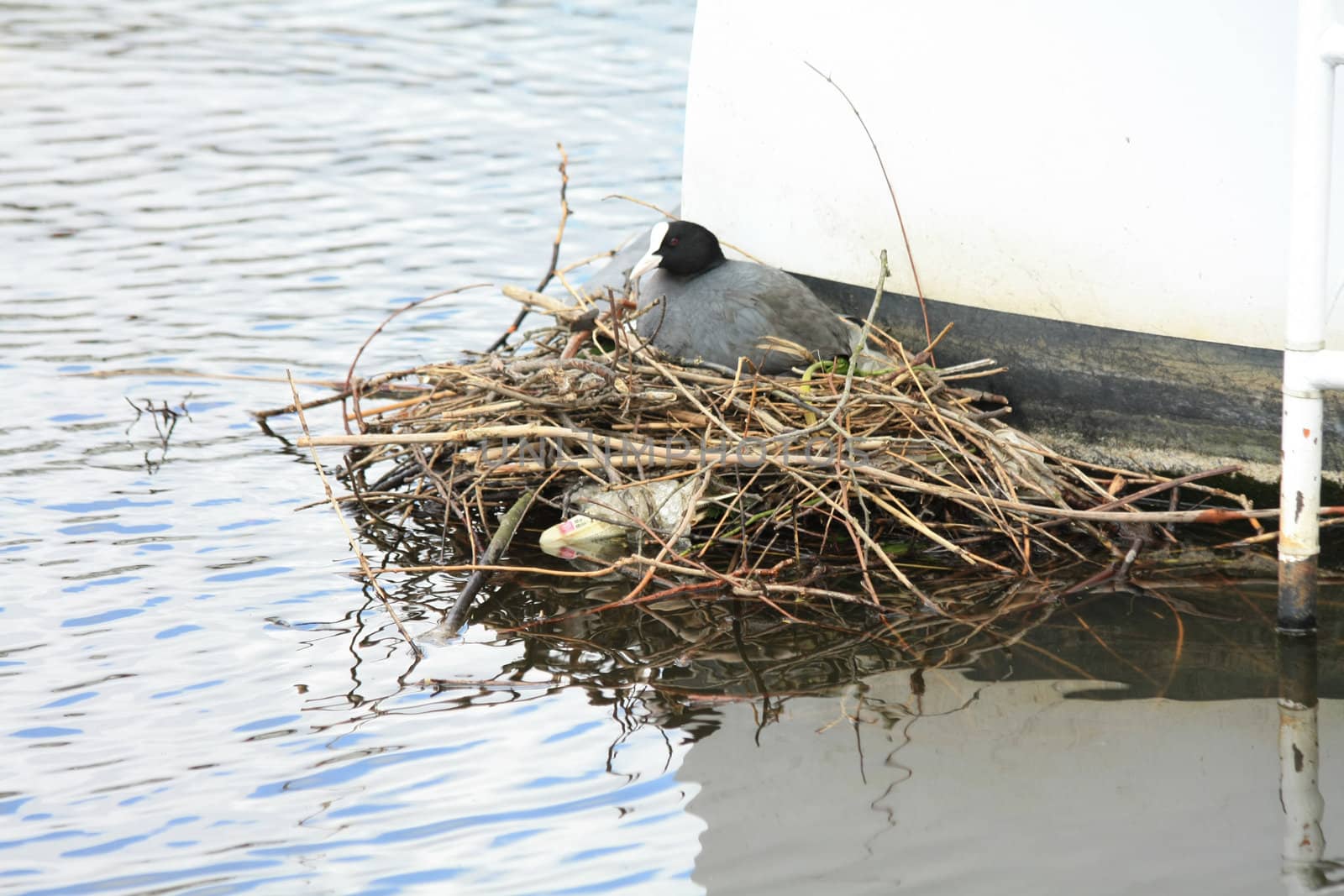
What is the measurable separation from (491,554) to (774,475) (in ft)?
2.71

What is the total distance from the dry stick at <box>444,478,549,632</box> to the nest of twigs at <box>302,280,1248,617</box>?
0.6 inches

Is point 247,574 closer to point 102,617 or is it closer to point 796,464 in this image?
point 102,617

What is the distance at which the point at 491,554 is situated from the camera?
14.0 feet

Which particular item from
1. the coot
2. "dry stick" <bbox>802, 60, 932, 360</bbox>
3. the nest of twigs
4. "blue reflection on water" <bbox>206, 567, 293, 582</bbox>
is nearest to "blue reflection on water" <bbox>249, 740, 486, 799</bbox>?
the nest of twigs

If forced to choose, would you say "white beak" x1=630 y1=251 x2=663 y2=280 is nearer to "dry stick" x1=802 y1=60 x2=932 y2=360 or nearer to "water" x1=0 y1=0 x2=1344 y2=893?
"dry stick" x1=802 y1=60 x2=932 y2=360

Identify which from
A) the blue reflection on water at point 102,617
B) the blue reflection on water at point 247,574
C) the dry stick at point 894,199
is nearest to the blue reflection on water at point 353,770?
the blue reflection on water at point 102,617

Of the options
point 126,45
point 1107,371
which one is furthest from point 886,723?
point 126,45

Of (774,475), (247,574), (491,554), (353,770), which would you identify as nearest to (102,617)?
(247,574)

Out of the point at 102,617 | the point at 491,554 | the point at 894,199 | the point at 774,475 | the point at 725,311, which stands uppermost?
the point at 894,199

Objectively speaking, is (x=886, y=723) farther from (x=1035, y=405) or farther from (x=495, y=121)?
(x=495, y=121)

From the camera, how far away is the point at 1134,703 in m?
3.52

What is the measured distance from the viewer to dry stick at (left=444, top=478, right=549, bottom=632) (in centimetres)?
398

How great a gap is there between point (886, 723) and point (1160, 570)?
47.5 inches

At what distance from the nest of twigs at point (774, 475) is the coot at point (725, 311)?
12cm
